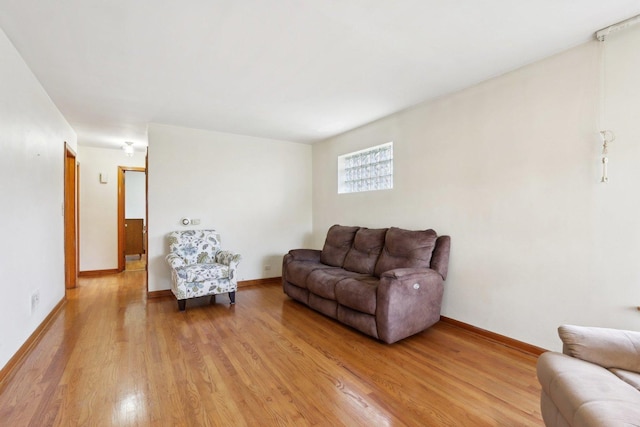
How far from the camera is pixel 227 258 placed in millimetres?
3908

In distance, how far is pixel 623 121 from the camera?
2.04 metres

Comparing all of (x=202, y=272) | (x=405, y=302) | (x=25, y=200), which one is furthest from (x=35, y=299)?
(x=405, y=302)

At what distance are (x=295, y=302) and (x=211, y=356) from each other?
5.30 ft

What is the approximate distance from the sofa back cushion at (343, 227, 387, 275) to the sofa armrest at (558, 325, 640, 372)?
6.92ft

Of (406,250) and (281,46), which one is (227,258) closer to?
(406,250)

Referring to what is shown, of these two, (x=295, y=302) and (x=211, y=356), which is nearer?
(x=211, y=356)

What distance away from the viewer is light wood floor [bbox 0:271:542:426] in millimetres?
1695

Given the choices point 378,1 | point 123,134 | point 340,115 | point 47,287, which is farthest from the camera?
point 123,134

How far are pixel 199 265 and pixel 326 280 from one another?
5.68 ft

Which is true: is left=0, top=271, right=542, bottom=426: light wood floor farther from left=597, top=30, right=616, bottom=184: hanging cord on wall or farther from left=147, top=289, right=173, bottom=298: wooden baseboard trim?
left=597, top=30, right=616, bottom=184: hanging cord on wall

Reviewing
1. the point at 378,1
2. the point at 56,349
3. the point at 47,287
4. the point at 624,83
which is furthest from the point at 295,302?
the point at 624,83

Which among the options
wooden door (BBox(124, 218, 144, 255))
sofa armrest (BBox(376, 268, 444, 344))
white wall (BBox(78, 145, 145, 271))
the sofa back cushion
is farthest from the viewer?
wooden door (BBox(124, 218, 144, 255))

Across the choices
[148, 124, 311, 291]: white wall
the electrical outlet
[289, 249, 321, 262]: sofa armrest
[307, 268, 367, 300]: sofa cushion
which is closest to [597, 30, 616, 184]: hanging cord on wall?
[307, 268, 367, 300]: sofa cushion

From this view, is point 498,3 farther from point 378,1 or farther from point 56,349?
point 56,349
